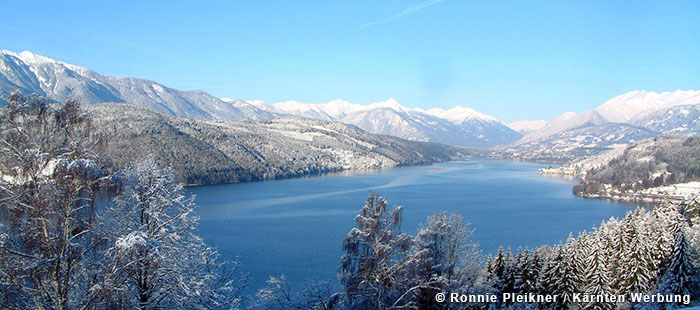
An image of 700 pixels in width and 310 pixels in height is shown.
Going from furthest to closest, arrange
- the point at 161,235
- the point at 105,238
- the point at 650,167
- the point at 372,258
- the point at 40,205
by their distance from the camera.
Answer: the point at 650,167
the point at 372,258
the point at 161,235
the point at 105,238
the point at 40,205

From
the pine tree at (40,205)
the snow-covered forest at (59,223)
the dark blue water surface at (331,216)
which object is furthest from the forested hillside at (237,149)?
the pine tree at (40,205)

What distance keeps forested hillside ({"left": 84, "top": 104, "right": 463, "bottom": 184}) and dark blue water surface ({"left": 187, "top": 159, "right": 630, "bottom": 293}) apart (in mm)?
9574

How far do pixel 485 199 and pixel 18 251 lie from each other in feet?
170

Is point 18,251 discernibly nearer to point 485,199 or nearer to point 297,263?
point 297,263

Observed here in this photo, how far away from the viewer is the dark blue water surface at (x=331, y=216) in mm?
25484

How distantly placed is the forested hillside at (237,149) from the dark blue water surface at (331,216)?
957cm

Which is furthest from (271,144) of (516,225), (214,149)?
(516,225)

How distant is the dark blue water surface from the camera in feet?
83.6

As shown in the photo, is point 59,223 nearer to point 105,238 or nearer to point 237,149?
point 105,238

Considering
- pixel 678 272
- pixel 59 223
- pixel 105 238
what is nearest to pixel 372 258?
pixel 105 238

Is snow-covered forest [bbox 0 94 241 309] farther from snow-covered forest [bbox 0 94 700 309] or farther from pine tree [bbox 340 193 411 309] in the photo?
pine tree [bbox 340 193 411 309]

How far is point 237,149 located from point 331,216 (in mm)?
54693

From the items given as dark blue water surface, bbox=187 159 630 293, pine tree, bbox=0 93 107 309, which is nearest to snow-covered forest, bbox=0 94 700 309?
pine tree, bbox=0 93 107 309

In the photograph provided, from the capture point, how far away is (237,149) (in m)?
89.6
